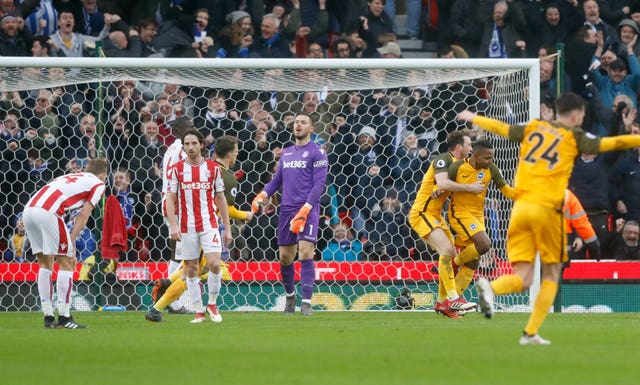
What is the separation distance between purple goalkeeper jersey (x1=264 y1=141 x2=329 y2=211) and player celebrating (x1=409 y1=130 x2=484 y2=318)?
118 cm

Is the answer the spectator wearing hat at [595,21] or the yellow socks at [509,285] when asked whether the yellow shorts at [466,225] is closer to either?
the yellow socks at [509,285]

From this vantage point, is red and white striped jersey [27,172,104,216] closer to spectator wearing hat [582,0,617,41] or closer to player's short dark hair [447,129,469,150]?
player's short dark hair [447,129,469,150]

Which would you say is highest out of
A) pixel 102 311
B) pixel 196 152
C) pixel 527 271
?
pixel 196 152

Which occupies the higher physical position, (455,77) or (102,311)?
(455,77)

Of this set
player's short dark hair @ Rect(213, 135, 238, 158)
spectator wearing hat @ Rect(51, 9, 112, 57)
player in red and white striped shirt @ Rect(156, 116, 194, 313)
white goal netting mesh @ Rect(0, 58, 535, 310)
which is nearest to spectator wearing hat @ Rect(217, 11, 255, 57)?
spectator wearing hat @ Rect(51, 9, 112, 57)

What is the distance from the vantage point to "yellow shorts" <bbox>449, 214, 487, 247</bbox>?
14.5 m

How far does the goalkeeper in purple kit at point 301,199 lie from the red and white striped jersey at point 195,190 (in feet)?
3.85

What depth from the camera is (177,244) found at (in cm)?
1500

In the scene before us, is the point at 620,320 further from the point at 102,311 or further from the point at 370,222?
the point at 102,311

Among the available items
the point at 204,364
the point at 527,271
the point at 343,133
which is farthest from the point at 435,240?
the point at 204,364

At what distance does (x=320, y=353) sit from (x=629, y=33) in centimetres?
1344

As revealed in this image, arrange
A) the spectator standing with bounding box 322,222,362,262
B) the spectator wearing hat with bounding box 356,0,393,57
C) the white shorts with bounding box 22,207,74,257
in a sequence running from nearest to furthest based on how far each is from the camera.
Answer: the white shorts with bounding box 22,207,74,257, the spectator standing with bounding box 322,222,362,262, the spectator wearing hat with bounding box 356,0,393,57

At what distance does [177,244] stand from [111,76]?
2.81 meters

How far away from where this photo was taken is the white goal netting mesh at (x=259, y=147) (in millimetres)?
16547
